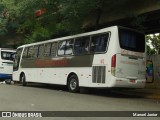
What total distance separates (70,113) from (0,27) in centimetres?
2332

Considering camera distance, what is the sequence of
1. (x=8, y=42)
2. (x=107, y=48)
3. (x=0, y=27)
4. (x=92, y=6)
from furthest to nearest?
(x=8, y=42) < (x=0, y=27) < (x=92, y=6) < (x=107, y=48)

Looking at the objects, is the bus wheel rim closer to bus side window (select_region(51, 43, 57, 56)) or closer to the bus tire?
the bus tire

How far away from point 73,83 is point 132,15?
5.21 m

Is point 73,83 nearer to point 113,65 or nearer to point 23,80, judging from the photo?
point 113,65

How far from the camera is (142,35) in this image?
58.2 feet

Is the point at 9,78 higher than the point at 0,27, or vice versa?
the point at 0,27

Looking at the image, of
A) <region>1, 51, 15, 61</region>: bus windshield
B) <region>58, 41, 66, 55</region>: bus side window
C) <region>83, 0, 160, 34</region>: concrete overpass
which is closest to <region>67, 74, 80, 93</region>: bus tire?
<region>58, 41, 66, 55</region>: bus side window

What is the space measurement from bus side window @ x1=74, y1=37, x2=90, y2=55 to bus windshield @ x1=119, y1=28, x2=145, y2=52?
2110mm

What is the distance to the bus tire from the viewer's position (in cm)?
1884

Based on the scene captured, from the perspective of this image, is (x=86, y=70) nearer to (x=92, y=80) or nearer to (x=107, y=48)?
(x=92, y=80)

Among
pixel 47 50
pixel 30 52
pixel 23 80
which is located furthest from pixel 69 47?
pixel 23 80

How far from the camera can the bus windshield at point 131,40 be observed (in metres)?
16.8

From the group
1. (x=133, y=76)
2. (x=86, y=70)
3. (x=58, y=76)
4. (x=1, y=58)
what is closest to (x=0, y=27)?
(x=1, y=58)

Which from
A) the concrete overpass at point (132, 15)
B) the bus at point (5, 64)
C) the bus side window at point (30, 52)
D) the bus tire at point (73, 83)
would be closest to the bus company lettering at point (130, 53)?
the concrete overpass at point (132, 15)
